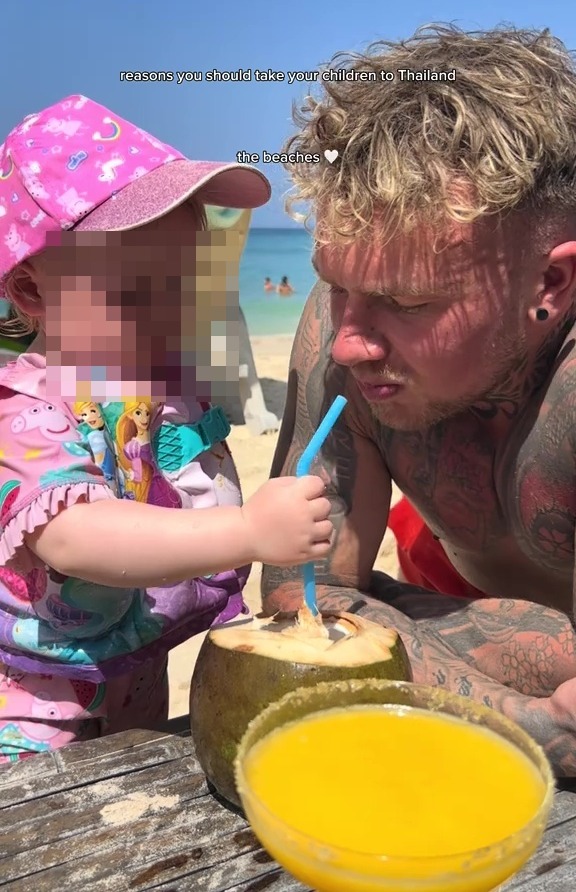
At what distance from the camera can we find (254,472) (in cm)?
598

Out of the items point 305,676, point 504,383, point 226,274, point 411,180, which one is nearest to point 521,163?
point 411,180

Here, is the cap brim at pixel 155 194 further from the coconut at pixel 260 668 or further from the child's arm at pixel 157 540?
the coconut at pixel 260 668

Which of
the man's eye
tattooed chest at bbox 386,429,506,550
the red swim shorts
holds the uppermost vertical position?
the man's eye

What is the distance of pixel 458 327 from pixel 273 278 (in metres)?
26.5

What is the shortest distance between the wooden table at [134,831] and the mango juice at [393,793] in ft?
1.19

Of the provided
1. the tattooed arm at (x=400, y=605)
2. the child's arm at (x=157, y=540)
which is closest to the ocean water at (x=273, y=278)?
the tattooed arm at (x=400, y=605)

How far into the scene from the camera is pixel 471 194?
5.53 ft

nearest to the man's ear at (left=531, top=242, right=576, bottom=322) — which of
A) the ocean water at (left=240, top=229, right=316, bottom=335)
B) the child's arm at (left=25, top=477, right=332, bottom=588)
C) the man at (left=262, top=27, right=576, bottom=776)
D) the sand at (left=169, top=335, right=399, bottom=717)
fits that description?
the man at (left=262, top=27, right=576, bottom=776)

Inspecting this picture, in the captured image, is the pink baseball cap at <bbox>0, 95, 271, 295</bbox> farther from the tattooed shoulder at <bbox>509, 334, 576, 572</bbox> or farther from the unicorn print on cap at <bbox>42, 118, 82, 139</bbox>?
the tattooed shoulder at <bbox>509, 334, 576, 572</bbox>

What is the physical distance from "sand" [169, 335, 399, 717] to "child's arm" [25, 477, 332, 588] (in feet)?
6.86

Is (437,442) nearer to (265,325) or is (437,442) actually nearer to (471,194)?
(471,194)

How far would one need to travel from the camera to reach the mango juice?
803mm

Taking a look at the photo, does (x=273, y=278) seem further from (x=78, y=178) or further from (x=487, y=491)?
(x=78, y=178)

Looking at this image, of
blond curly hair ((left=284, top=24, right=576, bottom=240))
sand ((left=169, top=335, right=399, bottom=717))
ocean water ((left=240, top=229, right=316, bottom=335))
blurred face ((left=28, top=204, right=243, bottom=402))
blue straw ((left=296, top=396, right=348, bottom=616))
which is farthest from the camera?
ocean water ((left=240, top=229, right=316, bottom=335))
